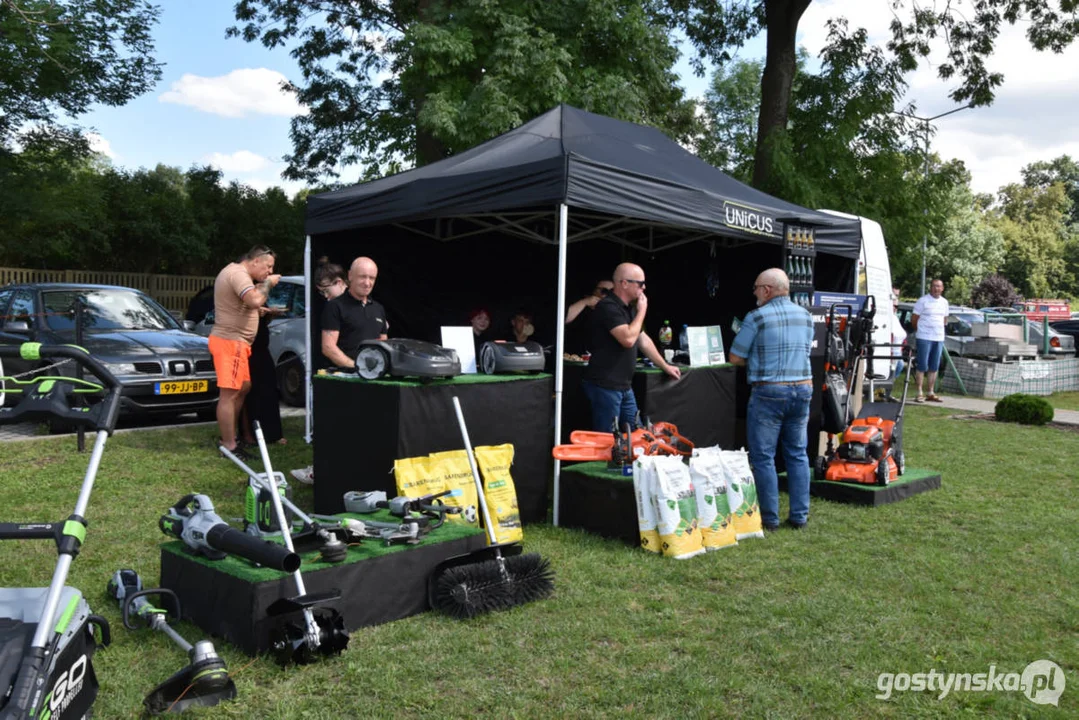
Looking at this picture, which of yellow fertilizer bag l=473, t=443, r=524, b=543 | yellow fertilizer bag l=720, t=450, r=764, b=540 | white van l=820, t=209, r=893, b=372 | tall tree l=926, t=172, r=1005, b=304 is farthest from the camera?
tall tree l=926, t=172, r=1005, b=304

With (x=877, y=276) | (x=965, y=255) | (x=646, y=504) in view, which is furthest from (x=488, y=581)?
(x=965, y=255)

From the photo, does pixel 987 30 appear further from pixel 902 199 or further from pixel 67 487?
pixel 67 487

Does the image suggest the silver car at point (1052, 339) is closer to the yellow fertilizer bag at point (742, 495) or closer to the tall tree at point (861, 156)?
the tall tree at point (861, 156)

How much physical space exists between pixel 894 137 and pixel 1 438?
43.2 ft


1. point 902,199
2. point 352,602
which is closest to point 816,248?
point 352,602

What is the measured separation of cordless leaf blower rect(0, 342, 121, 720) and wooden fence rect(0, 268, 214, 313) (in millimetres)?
18601

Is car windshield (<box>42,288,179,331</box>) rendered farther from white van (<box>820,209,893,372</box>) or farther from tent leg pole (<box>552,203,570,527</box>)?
white van (<box>820,209,893,372</box>)

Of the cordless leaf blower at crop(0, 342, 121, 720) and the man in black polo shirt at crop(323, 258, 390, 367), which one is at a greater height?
the man in black polo shirt at crop(323, 258, 390, 367)

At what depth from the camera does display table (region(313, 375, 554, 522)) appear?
472 centimetres

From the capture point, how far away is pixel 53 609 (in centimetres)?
224

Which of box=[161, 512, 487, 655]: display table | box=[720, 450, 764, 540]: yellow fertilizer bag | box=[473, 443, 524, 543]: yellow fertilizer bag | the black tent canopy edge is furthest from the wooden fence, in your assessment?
box=[161, 512, 487, 655]: display table

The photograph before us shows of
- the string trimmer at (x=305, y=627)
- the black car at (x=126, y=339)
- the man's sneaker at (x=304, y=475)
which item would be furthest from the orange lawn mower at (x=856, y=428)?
the black car at (x=126, y=339)

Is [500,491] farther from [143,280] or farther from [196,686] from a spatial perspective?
[143,280]

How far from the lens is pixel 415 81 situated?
12570 mm
